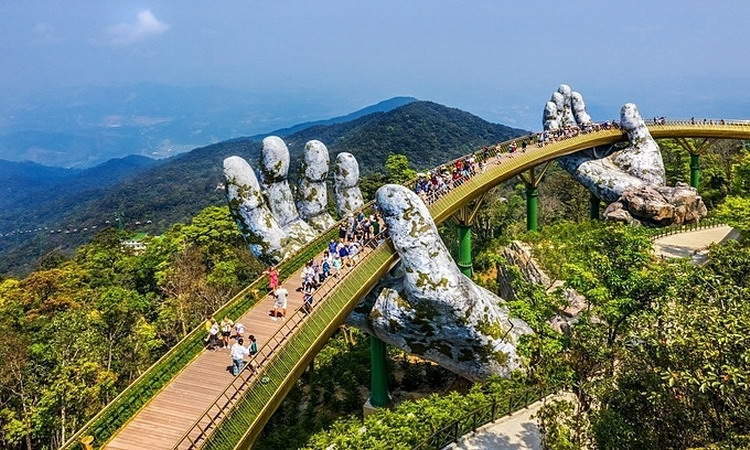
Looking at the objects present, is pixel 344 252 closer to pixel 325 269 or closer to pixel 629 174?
pixel 325 269

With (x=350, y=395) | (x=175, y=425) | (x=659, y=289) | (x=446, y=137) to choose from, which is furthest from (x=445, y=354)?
(x=446, y=137)

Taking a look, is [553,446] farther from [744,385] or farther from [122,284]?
[122,284]

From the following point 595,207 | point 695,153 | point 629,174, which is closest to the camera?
point 629,174

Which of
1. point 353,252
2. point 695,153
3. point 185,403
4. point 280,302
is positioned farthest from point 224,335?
point 695,153

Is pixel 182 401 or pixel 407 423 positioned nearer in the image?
pixel 182 401

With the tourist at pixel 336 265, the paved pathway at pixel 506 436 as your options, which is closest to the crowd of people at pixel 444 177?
the tourist at pixel 336 265

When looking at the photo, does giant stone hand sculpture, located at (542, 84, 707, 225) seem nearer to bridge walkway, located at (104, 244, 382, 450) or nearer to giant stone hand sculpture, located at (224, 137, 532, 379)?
giant stone hand sculpture, located at (224, 137, 532, 379)

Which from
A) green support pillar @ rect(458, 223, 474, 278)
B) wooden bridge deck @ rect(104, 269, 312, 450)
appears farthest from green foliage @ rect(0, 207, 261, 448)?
green support pillar @ rect(458, 223, 474, 278)
